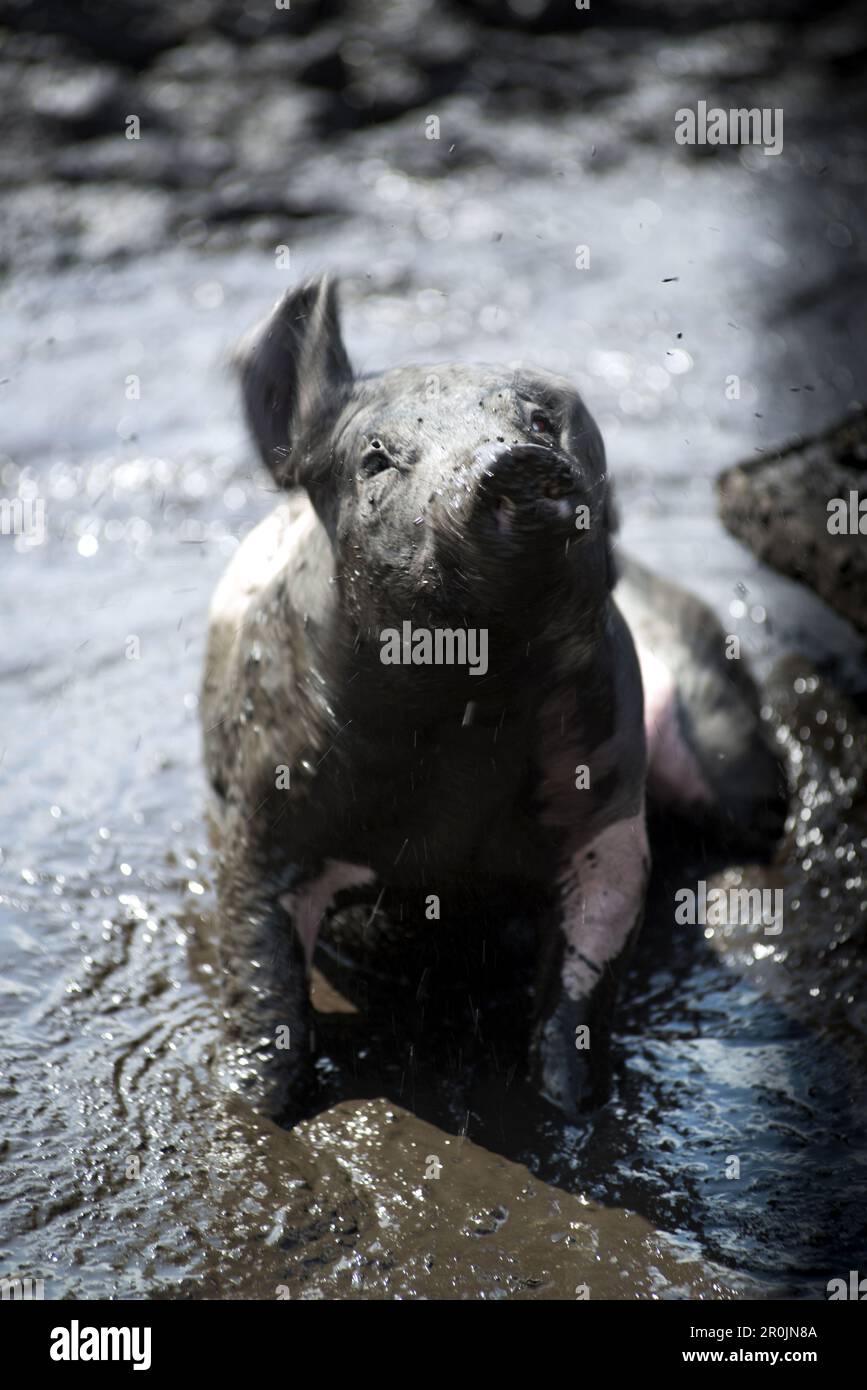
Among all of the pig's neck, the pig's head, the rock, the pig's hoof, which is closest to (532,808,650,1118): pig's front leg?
the pig's hoof

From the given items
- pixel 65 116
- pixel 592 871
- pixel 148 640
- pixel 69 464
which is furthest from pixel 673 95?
pixel 592 871

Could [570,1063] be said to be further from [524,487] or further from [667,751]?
[524,487]

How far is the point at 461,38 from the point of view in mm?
10734

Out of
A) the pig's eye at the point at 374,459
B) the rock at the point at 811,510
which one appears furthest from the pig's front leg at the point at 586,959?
the rock at the point at 811,510

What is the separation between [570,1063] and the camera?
10.6 ft

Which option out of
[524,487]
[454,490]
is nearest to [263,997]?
[454,490]

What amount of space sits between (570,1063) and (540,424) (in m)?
1.34

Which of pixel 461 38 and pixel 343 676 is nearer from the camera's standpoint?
pixel 343 676

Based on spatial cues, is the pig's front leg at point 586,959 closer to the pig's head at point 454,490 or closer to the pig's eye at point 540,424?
the pig's head at point 454,490

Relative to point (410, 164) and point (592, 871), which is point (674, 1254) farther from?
point (410, 164)

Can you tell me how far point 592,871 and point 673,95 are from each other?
840 cm

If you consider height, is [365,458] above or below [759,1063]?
above

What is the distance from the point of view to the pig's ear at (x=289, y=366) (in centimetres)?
318

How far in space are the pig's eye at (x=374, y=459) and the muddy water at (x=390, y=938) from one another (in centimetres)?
115
